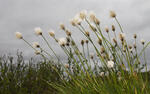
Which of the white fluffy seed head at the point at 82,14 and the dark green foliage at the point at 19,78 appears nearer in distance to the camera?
the white fluffy seed head at the point at 82,14

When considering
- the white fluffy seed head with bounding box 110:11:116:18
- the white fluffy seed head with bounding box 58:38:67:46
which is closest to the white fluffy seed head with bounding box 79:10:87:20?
the white fluffy seed head with bounding box 110:11:116:18

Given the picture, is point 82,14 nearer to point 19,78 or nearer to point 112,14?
point 112,14

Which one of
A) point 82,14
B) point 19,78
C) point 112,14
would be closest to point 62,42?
point 82,14

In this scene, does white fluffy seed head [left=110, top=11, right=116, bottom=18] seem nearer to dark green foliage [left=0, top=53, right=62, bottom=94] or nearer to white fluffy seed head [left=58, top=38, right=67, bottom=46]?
white fluffy seed head [left=58, top=38, right=67, bottom=46]

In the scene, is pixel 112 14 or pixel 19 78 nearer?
pixel 112 14

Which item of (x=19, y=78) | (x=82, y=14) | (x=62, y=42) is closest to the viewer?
(x=82, y=14)

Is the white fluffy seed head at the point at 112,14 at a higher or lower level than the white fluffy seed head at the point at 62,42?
higher

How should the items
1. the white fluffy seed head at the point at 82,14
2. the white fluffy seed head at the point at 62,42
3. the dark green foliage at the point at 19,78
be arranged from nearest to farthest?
the white fluffy seed head at the point at 82,14 < the white fluffy seed head at the point at 62,42 < the dark green foliage at the point at 19,78

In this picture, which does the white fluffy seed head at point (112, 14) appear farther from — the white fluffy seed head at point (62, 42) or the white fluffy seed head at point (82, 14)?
the white fluffy seed head at point (62, 42)

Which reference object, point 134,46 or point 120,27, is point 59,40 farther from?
point 134,46

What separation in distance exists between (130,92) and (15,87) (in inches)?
107

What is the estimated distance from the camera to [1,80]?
4137 millimetres

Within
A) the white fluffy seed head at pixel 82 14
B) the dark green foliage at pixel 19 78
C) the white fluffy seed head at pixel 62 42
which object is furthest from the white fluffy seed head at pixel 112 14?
the dark green foliage at pixel 19 78

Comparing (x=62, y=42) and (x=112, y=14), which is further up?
(x=112, y=14)
